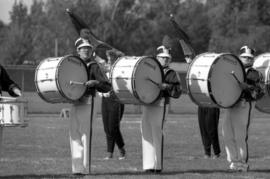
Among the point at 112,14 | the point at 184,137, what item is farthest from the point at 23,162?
the point at 112,14

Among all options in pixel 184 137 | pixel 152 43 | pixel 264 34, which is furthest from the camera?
pixel 152 43

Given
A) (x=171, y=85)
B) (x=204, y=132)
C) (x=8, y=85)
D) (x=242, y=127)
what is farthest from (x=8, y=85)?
(x=204, y=132)

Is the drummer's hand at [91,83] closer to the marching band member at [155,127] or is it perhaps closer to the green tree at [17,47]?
the marching band member at [155,127]

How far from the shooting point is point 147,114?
46.7 feet

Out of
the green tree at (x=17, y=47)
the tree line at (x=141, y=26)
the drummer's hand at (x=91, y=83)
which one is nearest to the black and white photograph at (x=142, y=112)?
the drummer's hand at (x=91, y=83)

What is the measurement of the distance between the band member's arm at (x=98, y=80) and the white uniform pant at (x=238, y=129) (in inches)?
89.9

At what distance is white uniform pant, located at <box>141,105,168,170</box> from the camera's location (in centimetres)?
1413

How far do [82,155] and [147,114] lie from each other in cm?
143

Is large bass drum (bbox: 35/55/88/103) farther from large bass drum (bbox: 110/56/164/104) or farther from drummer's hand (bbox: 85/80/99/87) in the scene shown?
large bass drum (bbox: 110/56/164/104)

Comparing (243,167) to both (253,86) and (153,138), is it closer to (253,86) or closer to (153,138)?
(253,86)

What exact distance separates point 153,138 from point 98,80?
4.72ft

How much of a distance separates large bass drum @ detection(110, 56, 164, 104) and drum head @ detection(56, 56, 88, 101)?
62 cm

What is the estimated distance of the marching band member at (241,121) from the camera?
14.3 m

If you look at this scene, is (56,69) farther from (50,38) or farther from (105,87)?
(50,38)
